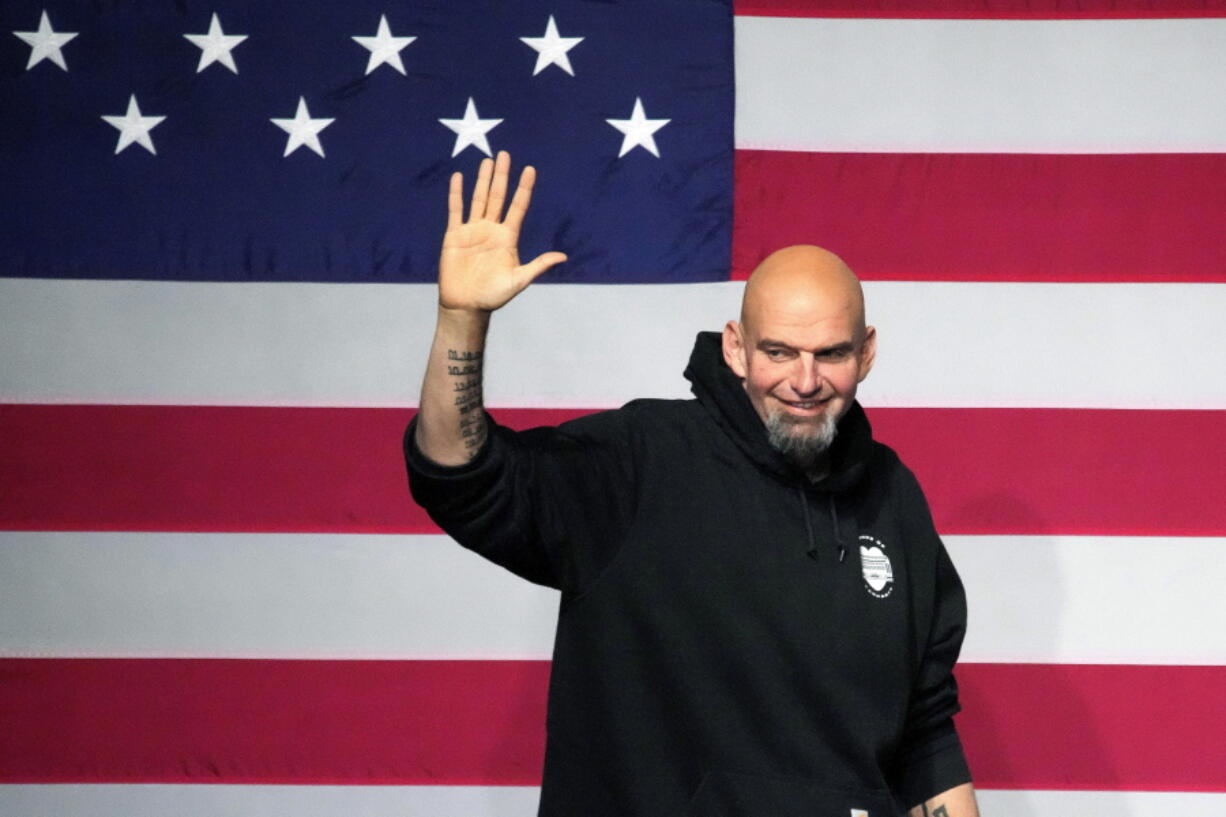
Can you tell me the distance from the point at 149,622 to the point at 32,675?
0.74ft

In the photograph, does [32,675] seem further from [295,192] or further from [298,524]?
[295,192]

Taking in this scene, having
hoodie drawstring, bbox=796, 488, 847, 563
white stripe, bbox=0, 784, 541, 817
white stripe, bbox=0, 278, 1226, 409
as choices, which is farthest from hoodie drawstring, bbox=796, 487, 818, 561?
white stripe, bbox=0, 784, 541, 817

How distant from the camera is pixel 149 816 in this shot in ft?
8.27

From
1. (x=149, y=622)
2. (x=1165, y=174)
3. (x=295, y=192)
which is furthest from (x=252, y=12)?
(x=1165, y=174)

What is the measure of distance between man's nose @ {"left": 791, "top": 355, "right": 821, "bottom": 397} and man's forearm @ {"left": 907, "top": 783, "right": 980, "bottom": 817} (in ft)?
1.80

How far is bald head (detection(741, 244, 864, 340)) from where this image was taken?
1647mm

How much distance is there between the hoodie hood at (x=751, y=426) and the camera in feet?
5.45

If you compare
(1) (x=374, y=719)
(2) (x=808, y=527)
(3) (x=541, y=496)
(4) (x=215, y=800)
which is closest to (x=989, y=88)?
(2) (x=808, y=527)

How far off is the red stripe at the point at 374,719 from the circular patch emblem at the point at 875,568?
911 mm

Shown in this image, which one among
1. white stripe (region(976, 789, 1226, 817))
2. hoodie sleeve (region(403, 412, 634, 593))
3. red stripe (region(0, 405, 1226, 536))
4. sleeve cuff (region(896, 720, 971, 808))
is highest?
red stripe (region(0, 405, 1226, 536))

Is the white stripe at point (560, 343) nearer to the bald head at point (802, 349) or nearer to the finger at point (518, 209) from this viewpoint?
the bald head at point (802, 349)

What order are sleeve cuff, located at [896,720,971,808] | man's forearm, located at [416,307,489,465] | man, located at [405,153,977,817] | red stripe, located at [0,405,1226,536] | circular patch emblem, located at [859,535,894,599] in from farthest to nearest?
1. red stripe, located at [0,405,1226,536]
2. sleeve cuff, located at [896,720,971,808]
3. circular patch emblem, located at [859,535,894,599]
4. man, located at [405,153,977,817]
5. man's forearm, located at [416,307,489,465]

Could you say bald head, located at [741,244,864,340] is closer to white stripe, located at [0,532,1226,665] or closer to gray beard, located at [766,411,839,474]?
gray beard, located at [766,411,839,474]

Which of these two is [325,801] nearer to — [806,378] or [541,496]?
[541,496]
